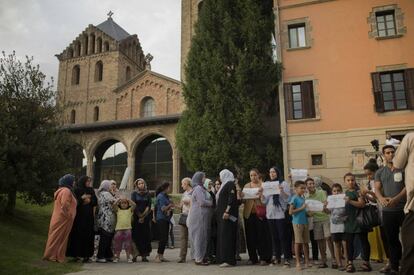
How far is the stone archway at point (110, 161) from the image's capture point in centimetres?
2917

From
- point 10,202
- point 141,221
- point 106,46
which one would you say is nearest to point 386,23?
point 141,221

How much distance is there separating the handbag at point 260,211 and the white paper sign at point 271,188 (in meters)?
0.39

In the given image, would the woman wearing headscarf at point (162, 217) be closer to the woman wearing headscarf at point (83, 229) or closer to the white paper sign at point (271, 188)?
the woman wearing headscarf at point (83, 229)

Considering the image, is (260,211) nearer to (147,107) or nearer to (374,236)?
(374,236)

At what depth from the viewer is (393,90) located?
16.6 meters

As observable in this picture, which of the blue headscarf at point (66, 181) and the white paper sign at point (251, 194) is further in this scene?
the blue headscarf at point (66, 181)

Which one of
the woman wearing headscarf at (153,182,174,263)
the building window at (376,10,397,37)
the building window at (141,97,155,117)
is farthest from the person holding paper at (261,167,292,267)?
the building window at (141,97,155,117)

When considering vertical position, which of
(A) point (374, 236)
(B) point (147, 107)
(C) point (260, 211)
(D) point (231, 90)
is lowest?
(A) point (374, 236)

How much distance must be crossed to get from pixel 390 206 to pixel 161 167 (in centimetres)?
2367

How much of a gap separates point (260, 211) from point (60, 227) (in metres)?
4.26

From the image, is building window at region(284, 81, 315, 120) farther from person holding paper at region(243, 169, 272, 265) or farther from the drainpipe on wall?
person holding paper at region(243, 169, 272, 265)

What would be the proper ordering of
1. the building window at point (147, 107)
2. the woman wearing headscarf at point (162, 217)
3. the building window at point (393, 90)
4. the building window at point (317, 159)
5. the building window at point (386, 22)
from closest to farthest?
the woman wearing headscarf at point (162, 217) < the building window at point (393, 90) < the building window at point (386, 22) < the building window at point (317, 159) < the building window at point (147, 107)

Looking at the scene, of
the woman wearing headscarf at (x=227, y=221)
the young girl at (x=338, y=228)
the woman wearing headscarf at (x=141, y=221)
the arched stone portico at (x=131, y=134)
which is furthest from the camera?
the arched stone portico at (x=131, y=134)

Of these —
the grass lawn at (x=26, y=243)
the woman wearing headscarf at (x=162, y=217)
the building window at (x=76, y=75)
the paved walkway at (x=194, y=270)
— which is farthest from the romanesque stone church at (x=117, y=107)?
the paved walkway at (x=194, y=270)
